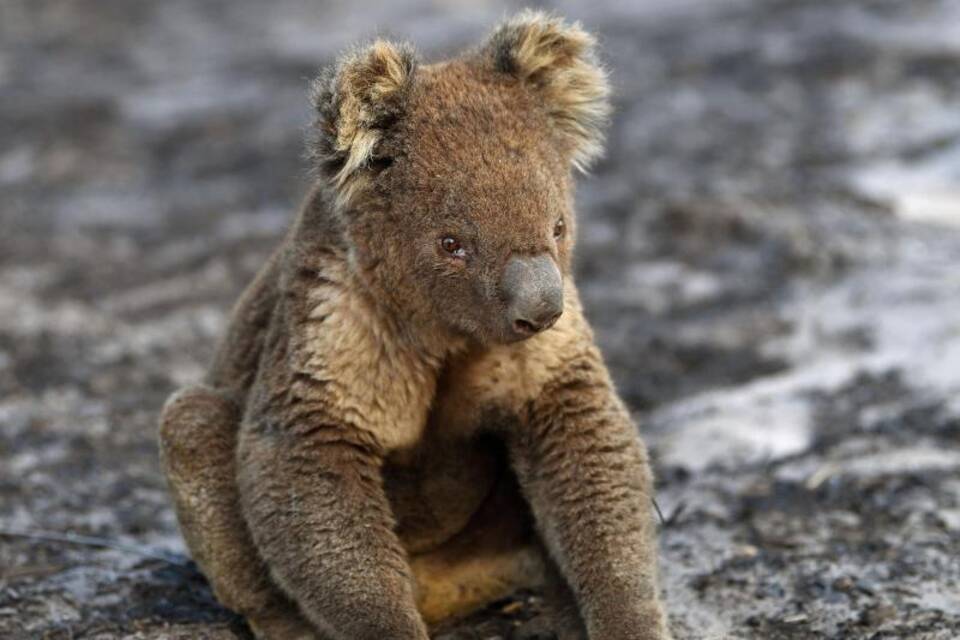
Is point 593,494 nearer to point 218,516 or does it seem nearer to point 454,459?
point 454,459

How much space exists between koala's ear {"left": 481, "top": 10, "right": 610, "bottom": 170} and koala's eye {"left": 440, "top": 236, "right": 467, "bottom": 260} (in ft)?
2.20

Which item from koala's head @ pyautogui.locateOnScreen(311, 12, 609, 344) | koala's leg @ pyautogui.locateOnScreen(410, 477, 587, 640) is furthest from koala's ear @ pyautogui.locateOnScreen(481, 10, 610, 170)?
koala's leg @ pyautogui.locateOnScreen(410, 477, 587, 640)

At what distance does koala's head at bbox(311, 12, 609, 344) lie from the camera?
4188mm

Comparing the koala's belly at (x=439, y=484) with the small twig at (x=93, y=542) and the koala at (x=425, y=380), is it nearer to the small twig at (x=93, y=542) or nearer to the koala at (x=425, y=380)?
the koala at (x=425, y=380)

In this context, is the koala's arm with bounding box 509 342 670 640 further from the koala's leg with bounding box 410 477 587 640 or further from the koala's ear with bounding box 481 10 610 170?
the koala's ear with bounding box 481 10 610 170

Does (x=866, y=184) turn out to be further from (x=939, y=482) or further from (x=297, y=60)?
(x=297, y=60)

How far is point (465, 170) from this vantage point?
14.1 feet

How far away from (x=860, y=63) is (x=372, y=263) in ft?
33.3

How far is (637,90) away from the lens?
13969mm

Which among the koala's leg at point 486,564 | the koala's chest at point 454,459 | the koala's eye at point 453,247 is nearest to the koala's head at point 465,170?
the koala's eye at point 453,247

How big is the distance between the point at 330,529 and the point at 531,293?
3.43 feet

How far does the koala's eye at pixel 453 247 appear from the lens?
4258 millimetres

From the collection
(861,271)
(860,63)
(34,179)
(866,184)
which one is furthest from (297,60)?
(861,271)

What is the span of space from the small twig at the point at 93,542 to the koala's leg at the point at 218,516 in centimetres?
93
